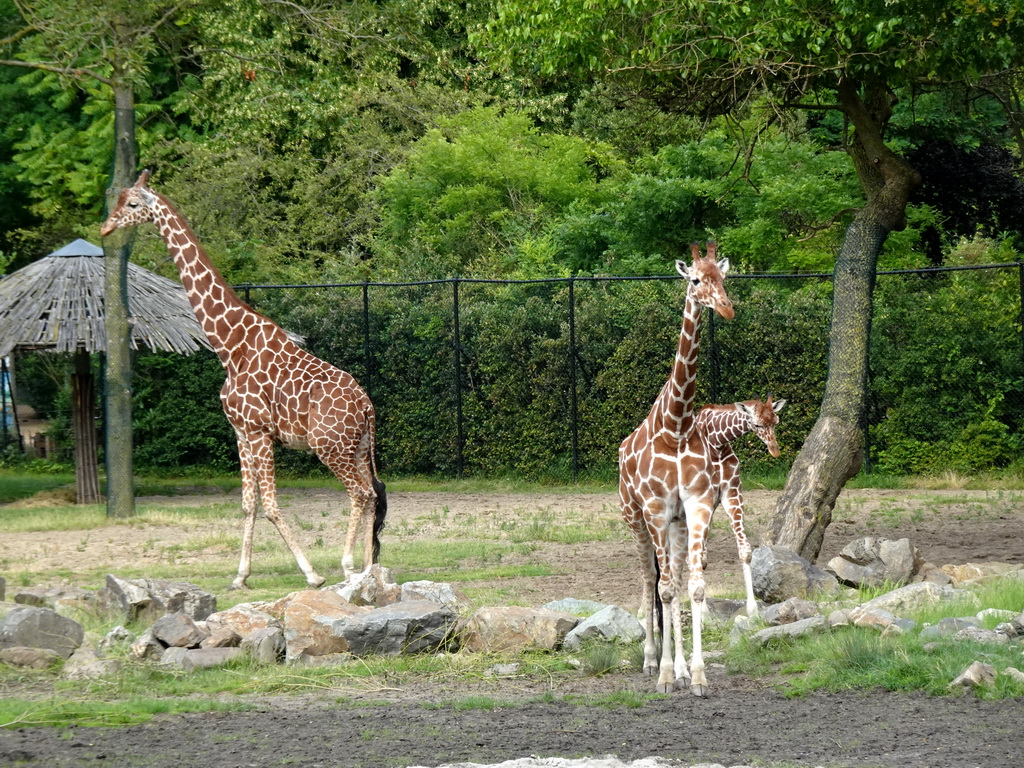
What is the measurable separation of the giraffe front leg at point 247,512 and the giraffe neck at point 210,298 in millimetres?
910

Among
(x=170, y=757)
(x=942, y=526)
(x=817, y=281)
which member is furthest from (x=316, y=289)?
(x=170, y=757)

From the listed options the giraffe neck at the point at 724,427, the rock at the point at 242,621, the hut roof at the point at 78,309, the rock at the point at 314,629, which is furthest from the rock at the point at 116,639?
the hut roof at the point at 78,309

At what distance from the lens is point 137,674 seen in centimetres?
814

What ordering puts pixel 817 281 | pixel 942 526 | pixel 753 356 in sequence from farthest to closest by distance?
1. pixel 817 281
2. pixel 753 356
3. pixel 942 526

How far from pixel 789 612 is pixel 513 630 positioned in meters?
1.91

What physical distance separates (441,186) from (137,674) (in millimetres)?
18088

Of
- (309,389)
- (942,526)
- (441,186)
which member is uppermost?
(441,186)

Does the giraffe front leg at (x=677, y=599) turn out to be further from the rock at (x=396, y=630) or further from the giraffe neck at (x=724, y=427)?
the giraffe neck at (x=724, y=427)

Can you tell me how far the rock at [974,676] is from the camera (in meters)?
7.13

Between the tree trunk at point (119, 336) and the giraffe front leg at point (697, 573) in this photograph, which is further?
the tree trunk at point (119, 336)

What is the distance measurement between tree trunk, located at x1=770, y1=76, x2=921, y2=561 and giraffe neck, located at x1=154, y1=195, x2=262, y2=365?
5354mm

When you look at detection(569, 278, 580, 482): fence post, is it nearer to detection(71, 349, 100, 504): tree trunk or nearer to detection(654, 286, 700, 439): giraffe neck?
detection(71, 349, 100, 504): tree trunk

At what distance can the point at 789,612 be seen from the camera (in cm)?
906

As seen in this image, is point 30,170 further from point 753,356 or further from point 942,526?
point 942,526
